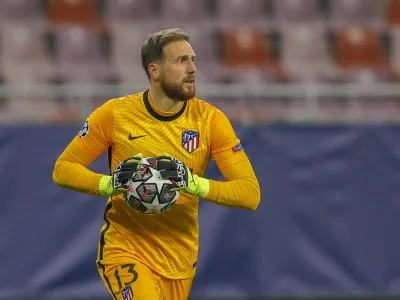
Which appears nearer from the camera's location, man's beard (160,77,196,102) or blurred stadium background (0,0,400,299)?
man's beard (160,77,196,102)

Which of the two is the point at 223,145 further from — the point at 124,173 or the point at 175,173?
the point at 124,173

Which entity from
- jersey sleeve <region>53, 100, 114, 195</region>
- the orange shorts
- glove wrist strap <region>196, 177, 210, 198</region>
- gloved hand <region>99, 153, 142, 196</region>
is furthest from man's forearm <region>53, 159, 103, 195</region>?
glove wrist strap <region>196, 177, 210, 198</region>

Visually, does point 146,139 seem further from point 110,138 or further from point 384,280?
point 384,280

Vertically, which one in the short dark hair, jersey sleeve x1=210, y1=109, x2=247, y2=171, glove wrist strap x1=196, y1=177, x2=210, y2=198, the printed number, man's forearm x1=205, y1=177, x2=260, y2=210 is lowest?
the printed number

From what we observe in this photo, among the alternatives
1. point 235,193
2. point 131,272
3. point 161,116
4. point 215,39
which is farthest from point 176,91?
point 215,39

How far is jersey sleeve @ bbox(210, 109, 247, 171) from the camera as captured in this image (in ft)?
18.1

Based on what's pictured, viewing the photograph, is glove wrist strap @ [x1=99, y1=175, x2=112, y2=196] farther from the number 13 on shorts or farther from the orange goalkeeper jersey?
the number 13 on shorts

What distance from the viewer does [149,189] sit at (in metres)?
5.00

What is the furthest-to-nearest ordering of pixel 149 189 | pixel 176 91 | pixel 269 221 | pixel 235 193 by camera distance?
1. pixel 269 221
2. pixel 176 91
3. pixel 235 193
4. pixel 149 189

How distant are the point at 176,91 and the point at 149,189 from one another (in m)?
0.72

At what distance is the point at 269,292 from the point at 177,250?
3736 millimetres

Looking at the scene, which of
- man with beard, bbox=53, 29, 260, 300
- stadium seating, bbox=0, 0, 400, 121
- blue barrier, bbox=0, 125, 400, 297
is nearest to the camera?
man with beard, bbox=53, 29, 260, 300

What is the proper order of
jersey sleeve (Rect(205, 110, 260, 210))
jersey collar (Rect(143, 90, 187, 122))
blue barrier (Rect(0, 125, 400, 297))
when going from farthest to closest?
1. blue barrier (Rect(0, 125, 400, 297))
2. jersey collar (Rect(143, 90, 187, 122))
3. jersey sleeve (Rect(205, 110, 260, 210))

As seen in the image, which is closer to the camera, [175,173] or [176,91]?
[175,173]
